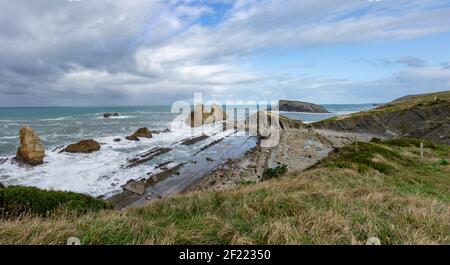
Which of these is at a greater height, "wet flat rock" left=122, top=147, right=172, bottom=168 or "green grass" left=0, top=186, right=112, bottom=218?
"green grass" left=0, top=186, right=112, bottom=218

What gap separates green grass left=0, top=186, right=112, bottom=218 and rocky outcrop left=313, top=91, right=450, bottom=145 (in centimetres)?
3779

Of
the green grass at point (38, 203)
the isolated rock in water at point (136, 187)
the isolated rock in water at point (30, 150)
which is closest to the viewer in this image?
the green grass at point (38, 203)

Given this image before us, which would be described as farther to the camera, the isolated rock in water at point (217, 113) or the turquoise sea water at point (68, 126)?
the isolated rock in water at point (217, 113)

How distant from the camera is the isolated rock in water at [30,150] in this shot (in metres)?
21.1

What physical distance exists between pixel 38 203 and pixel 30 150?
17288 mm

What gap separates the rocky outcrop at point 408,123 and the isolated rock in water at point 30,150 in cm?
3993

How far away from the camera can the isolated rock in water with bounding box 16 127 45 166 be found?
21.1 meters

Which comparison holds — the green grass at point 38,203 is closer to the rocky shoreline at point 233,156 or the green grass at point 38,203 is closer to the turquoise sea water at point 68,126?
the rocky shoreline at point 233,156

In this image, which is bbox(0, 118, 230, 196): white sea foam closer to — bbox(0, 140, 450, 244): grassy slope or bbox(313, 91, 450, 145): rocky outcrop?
bbox(0, 140, 450, 244): grassy slope

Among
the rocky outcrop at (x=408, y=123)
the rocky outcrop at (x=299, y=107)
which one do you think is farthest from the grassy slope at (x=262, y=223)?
the rocky outcrop at (x=299, y=107)

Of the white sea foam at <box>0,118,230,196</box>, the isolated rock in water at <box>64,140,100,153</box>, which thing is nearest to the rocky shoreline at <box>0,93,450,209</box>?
the isolated rock in water at <box>64,140,100,153</box>

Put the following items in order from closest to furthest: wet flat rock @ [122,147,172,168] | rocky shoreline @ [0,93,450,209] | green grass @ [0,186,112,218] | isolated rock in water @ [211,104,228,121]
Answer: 1. green grass @ [0,186,112,218]
2. rocky shoreline @ [0,93,450,209]
3. wet flat rock @ [122,147,172,168]
4. isolated rock in water @ [211,104,228,121]

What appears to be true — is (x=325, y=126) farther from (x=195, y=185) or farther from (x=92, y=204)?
(x=92, y=204)
